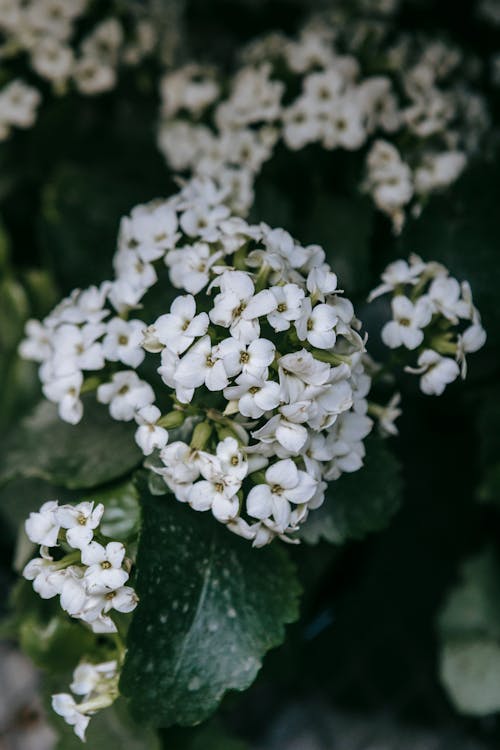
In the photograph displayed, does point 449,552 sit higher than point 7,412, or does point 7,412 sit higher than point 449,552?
point 7,412

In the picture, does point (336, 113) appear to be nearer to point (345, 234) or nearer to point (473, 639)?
point (345, 234)

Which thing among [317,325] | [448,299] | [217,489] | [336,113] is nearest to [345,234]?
[336,113]

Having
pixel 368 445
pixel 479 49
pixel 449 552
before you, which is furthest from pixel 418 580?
pixel 479 49

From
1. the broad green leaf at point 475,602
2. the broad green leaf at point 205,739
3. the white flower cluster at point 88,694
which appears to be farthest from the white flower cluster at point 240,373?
the broad green leaf at point 475,602

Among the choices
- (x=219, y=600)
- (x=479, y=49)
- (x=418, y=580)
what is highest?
(x=479, y=49)

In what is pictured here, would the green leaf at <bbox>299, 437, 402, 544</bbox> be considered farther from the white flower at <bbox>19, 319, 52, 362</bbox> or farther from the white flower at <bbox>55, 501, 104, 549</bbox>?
the white flower at <bbox>19, 319, 52, 362</bbox>

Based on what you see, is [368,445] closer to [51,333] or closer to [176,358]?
[176,358]
